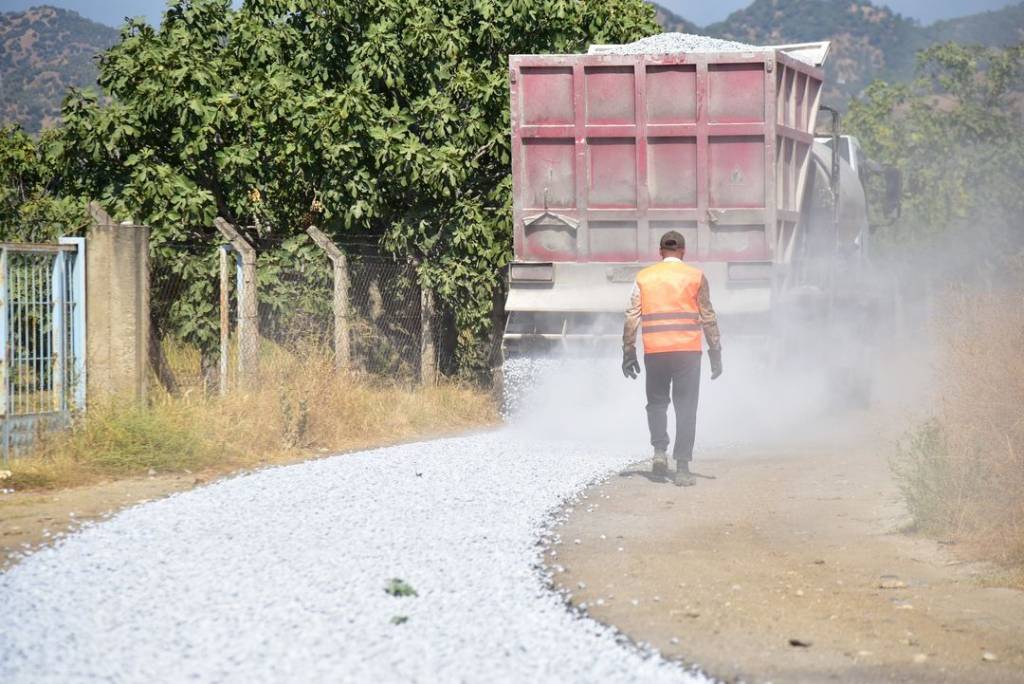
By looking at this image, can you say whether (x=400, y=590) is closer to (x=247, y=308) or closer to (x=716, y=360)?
(x=716, y=360)

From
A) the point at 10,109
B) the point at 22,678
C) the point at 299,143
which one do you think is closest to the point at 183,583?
the point at 22,678

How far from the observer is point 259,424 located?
12.0 metres

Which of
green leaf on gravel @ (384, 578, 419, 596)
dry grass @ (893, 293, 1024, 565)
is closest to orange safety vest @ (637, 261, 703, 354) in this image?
dry grass @ (893, 293, 1024, 565)

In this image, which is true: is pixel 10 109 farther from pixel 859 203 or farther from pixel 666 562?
pixel 666 562

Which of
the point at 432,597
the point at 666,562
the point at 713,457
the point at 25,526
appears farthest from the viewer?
the point at 713,457

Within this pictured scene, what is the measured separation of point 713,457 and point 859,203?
6407mm

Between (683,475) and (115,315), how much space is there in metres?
4.74

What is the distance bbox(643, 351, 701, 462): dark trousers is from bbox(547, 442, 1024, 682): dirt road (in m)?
0.38

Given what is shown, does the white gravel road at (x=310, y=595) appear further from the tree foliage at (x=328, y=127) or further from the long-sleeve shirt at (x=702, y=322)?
the tree foliage at (x=328, y=127)

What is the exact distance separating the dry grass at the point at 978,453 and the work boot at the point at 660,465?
5.65 feet

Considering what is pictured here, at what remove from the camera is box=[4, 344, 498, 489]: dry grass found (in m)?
10.5

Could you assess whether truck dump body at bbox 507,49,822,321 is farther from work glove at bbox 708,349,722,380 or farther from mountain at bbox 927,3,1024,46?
mountain at bbox 927,3,1024,46

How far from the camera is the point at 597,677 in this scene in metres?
5.17

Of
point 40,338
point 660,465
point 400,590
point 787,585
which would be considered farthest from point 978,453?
point 40,338
